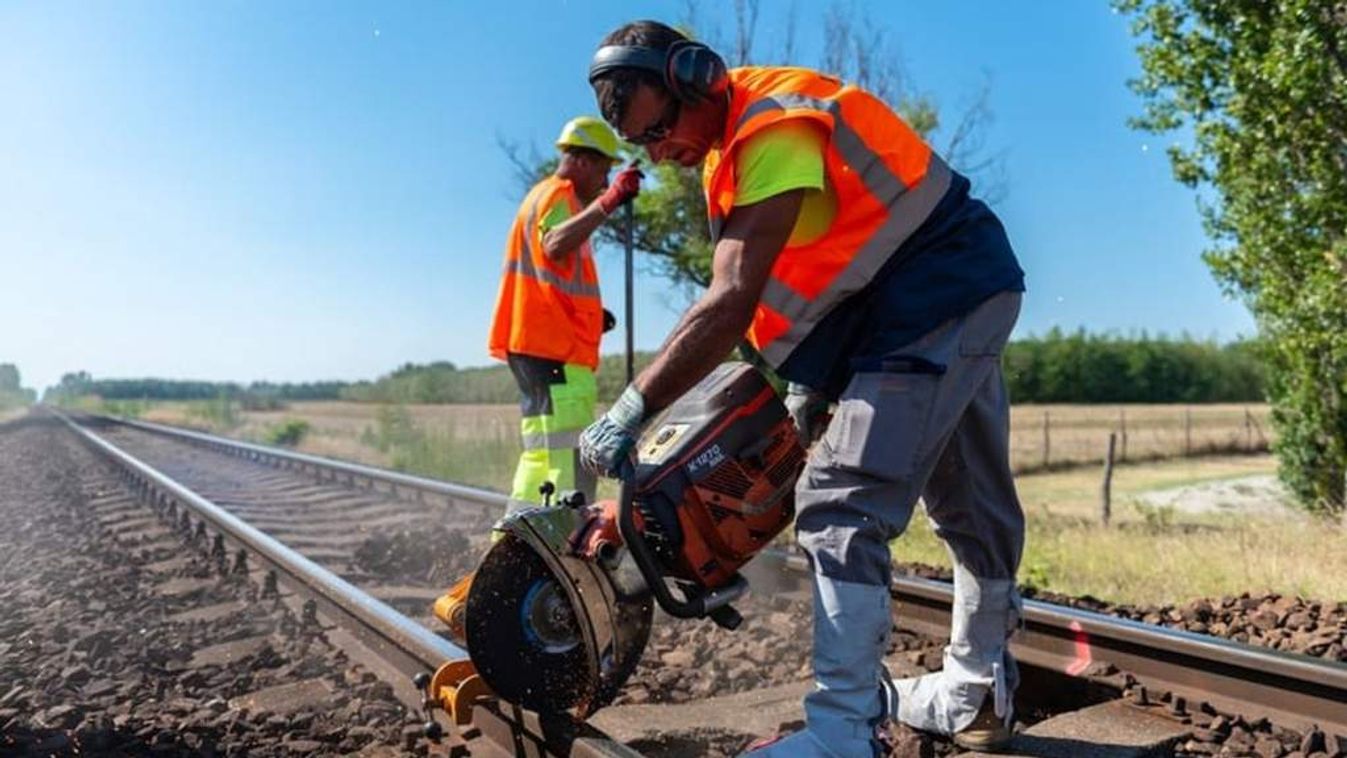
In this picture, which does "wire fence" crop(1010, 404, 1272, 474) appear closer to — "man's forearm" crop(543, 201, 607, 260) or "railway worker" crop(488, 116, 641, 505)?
"railway worker" crop(488, 116, 641, 505)

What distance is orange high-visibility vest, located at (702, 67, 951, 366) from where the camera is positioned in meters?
2.56

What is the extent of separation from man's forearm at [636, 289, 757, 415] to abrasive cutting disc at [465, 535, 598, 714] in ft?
2.16

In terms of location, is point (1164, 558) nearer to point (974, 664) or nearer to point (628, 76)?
point (974, 664)

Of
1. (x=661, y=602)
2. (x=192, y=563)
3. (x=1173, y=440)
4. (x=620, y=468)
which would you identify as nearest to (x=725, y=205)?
(x=620, y=468)

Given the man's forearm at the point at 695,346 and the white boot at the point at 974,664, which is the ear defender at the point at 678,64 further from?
the white boot at the point at 974,664

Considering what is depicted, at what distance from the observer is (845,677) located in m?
2.51

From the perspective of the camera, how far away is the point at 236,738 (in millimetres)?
3430

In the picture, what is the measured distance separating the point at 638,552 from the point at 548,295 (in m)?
2.63

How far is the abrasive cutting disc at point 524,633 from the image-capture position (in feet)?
9.57

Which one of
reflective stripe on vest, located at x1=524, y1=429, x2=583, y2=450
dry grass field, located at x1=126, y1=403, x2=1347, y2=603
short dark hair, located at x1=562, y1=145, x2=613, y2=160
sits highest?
short dark hair, located at x1=562, y1=145, x2=613, y2=160

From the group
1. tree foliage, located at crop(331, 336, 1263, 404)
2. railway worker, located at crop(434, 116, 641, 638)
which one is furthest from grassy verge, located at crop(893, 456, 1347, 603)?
tree foliage, located at crop(331, 336, 1263, 404)

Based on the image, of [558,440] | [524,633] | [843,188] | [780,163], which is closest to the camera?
[780,163]

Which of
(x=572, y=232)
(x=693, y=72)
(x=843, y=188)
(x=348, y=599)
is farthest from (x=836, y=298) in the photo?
(x=348, y=599)

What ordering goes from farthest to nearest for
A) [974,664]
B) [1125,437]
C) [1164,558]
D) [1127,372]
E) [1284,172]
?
[1127,372] → [1125,437] → [1284,172] → [1164,558] → [974,664]
